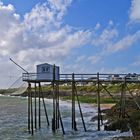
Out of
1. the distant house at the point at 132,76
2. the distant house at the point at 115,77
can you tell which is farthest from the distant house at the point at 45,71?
the distant house at the point at 132,76

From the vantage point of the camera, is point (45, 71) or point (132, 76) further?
point (45, 71)

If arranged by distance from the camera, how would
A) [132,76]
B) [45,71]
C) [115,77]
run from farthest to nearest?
[45,71]
[115,77]
[132,76]

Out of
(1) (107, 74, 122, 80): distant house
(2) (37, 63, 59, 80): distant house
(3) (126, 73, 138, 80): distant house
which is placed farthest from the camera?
(2) (37, 63, 59, 80): distant house

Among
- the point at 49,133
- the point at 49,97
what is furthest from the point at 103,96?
the point at 49,133

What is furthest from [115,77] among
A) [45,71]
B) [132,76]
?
[45,71]

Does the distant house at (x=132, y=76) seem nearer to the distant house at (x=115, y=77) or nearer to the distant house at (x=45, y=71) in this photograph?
the distant house at (x=115, y=77)

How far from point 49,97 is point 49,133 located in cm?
12180

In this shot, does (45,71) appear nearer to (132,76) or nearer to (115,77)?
(115,77)

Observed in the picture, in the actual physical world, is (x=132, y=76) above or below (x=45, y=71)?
below

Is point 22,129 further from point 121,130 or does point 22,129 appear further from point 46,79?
point 121,130

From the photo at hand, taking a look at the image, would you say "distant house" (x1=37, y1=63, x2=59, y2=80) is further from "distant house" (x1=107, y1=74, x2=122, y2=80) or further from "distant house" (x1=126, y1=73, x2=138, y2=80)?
"distant house" (x1=126, y1=73, x2=138, y2=80)

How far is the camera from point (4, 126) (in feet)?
174

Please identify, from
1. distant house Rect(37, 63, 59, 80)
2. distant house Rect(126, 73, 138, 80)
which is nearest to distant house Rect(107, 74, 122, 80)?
distant house Rect(126, 73, 138, 80)

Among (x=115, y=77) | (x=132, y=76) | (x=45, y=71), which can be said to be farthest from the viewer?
(x=45, y=71)
